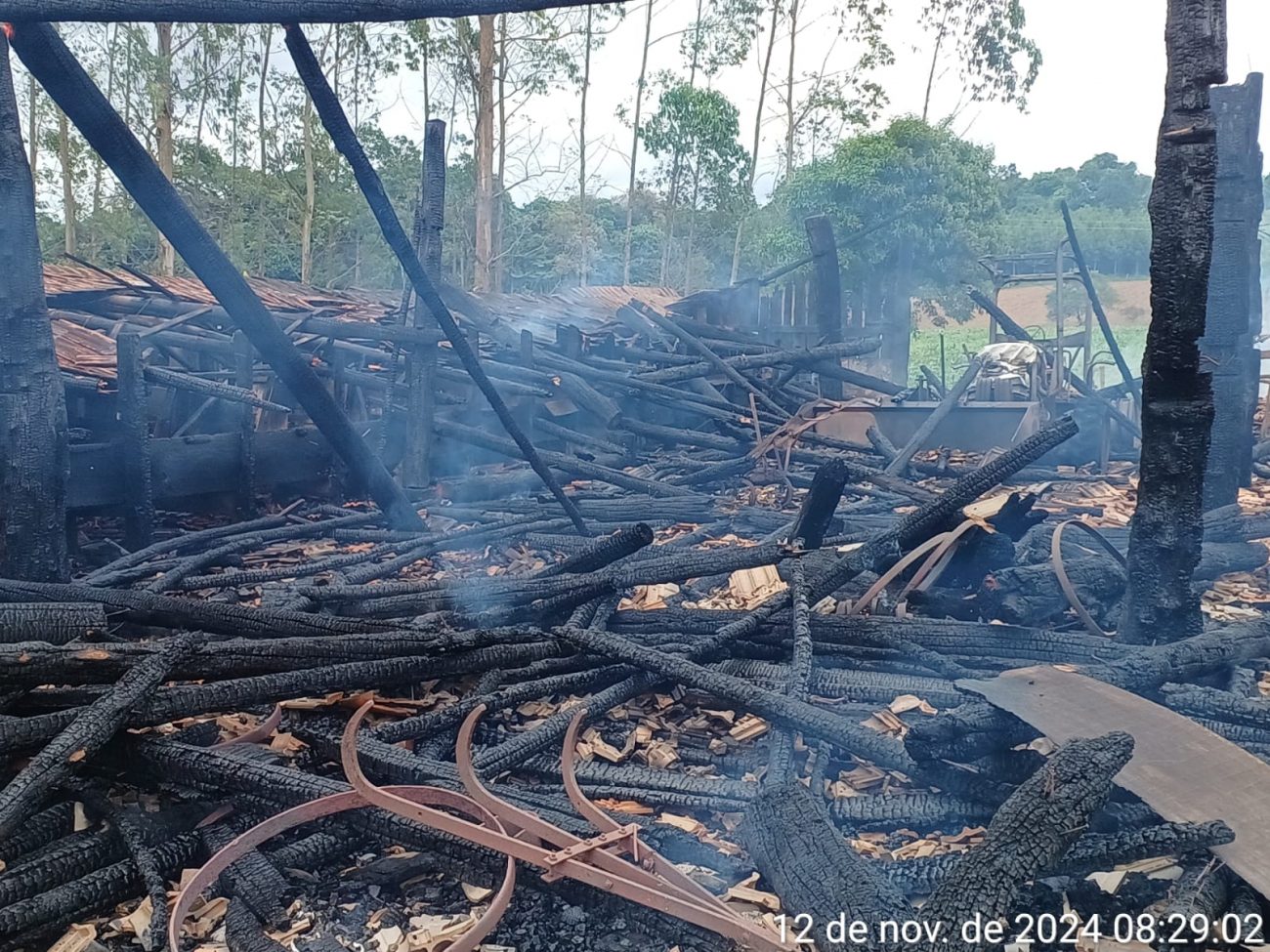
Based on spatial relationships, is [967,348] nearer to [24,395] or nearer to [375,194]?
[375,194]

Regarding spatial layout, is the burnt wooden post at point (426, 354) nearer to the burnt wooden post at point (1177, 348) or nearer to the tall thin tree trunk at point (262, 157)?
the burnt wooden post at point (1177, 348)

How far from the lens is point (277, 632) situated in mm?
4031

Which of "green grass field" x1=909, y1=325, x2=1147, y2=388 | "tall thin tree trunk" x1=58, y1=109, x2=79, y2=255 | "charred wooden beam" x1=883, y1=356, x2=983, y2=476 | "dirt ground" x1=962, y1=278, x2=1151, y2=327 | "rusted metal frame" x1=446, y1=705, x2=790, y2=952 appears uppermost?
"tall thin tree trunk" x1=58, y1=109, x2=79, y2=255

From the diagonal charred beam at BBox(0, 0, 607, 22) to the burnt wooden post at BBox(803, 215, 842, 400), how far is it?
1217 centimetres

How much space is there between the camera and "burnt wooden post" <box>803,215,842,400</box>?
15.1m

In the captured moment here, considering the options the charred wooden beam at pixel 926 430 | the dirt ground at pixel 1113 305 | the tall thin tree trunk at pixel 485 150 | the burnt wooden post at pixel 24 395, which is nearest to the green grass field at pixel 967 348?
the dirt ground at pixel 1113 305

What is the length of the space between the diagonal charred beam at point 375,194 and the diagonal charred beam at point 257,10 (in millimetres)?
869

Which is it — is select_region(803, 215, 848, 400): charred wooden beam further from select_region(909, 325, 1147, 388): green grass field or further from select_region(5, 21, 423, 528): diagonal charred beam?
select_region(5, 21, 423, 528): diagonal charred beam

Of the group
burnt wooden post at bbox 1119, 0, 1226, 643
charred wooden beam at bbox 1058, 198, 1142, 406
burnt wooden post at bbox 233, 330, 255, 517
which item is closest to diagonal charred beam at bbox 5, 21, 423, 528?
burnt wooden post at bbox 233, 330, 255, 517

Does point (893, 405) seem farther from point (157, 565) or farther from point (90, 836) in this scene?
point (90, 836)

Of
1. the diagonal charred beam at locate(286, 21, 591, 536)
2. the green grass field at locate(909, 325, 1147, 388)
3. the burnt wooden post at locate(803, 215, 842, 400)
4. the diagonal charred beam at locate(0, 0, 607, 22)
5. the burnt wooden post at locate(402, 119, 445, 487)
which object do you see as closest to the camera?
the diagonal charred beam at locate(0, 0, 607, 22)

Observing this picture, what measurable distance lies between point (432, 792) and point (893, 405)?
10112 mm

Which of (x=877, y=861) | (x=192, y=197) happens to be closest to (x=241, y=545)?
(x=877, y=861)

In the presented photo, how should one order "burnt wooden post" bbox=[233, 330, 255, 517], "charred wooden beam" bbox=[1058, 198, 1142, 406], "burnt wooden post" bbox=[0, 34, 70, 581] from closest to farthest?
"burnt wooden post" bbox=[0, 34, 70, 581], "burnt wooden post" bbox=[233, 330, 255, 517], "charred wooden beam" bbox=[1058, 198, 1142, 406]
